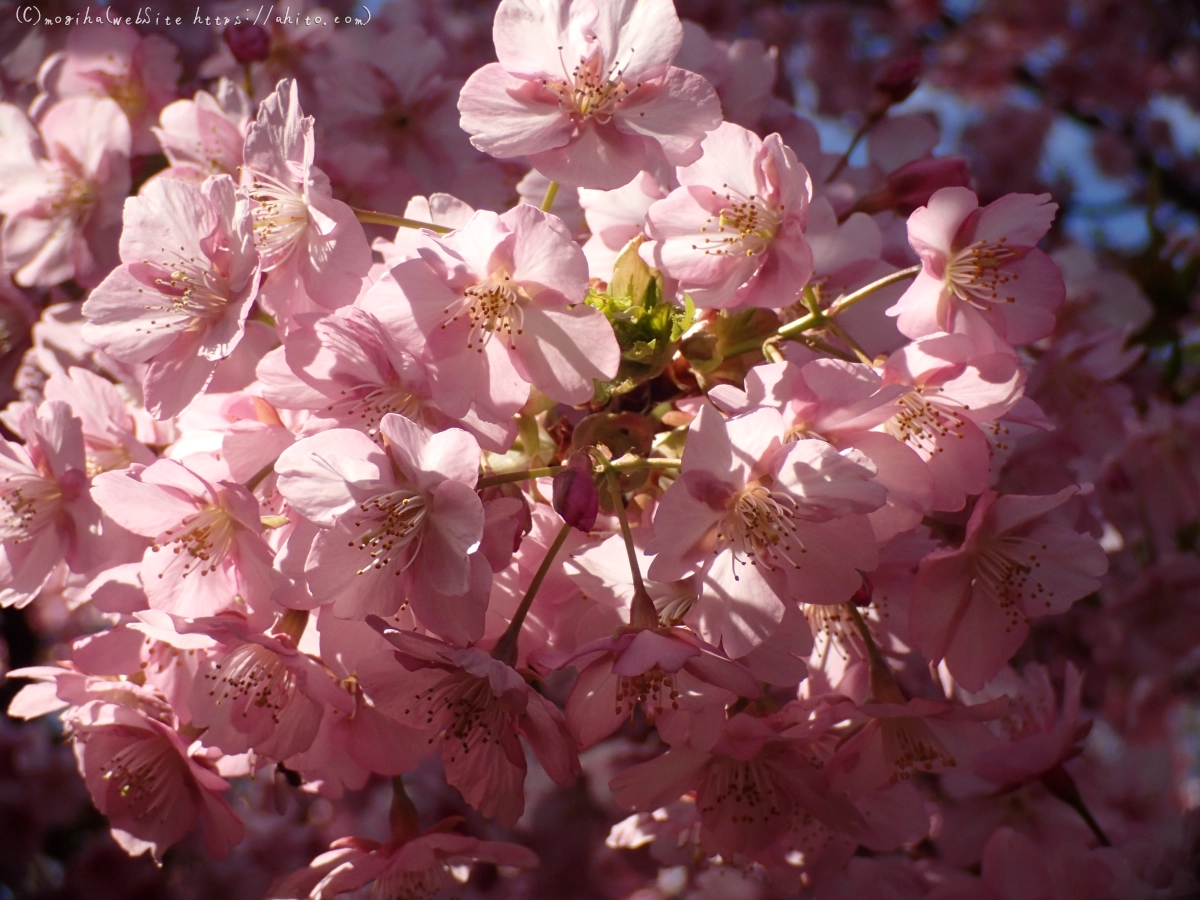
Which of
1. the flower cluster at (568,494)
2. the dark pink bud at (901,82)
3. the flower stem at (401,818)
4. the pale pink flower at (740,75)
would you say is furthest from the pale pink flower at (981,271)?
the flower stem at (401,818)

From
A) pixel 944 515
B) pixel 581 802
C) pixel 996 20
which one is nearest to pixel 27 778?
pixel 581 802

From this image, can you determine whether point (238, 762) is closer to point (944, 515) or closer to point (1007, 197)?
point (944, 515)

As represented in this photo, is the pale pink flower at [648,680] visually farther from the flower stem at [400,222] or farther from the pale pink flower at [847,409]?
the flower stem at [400,222]

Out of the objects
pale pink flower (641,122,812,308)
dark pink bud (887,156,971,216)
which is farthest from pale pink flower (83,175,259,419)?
dark pink bud (887,156,971,216)

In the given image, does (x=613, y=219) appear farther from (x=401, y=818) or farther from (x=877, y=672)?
(x=401, y=818)

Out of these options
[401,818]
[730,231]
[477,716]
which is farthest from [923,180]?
[401,818]
